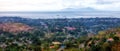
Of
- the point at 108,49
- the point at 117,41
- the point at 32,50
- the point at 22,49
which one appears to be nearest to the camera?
the point at 108,49

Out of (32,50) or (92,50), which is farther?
(32,50)

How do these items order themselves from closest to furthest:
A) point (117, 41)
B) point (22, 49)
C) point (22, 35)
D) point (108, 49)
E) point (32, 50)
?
point (108, 49), point (117, 41), point (32, 50), point (22, 49), point (22, 35)

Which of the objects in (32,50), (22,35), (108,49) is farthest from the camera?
(22,35)

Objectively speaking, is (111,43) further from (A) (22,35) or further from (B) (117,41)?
(A) (22,35)

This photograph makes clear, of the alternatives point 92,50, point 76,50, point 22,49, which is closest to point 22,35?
point 22,49

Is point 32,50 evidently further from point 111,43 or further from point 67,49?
point 111,43

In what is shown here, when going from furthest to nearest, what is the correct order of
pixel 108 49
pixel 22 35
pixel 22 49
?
pixel 22 35 < pixel 22 49 < pixel 108 49

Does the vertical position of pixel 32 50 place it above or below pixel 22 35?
above

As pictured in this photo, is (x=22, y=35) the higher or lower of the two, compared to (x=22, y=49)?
lower

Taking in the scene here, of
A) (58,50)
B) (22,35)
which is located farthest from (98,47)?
(22,35)
